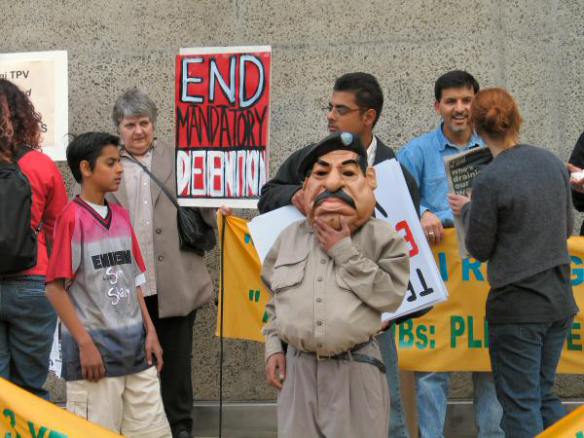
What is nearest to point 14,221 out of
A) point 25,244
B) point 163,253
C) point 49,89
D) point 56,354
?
point 25,244

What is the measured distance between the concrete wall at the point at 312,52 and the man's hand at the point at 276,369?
2843mm

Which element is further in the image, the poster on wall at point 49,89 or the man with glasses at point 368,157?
the poster on wall at point 49,89

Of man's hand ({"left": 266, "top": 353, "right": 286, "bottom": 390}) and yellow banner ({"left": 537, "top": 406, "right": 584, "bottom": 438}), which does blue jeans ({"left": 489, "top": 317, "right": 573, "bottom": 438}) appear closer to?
yellow banner ({"left": 537, "top": 406, "right": 584, "bottom": 438})

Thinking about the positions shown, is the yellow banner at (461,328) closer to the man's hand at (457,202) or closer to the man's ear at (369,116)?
the man's hand at (457,202)

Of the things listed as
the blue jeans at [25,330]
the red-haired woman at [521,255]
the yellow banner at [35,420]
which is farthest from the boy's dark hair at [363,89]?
the yellow banner at [35,420]

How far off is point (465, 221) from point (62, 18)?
3.42 metres

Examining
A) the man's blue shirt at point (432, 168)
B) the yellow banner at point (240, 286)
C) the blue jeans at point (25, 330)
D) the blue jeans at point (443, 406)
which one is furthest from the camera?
the yellow banner at point (240, 286)

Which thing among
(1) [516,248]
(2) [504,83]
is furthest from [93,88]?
(1) [516,248]

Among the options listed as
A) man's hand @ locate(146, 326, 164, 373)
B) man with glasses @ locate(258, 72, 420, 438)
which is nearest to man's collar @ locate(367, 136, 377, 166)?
man with glasses @ locate(258, 72, 420, 438)

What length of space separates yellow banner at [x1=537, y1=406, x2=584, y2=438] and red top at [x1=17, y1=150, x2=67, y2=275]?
254 centimetres

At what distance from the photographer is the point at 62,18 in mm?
7047

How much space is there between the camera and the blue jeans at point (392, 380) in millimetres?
4723

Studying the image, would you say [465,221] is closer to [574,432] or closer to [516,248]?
[516,248]

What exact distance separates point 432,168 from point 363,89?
83cm
